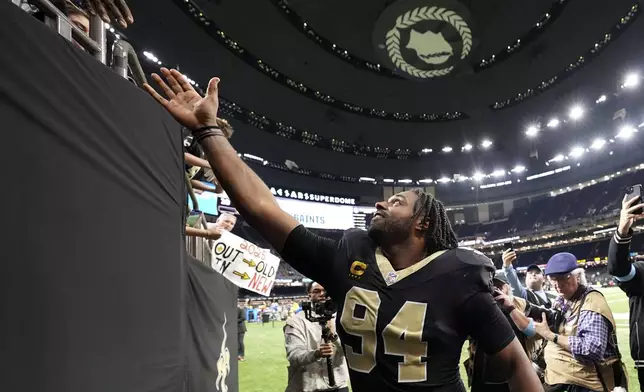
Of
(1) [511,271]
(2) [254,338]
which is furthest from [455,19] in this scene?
(2) [254,338]

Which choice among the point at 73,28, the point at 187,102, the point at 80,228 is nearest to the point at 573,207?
the point at 187,102

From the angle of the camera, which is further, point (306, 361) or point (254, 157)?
point (254, 157)

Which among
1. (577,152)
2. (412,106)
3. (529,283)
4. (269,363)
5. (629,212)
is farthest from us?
(577,152)

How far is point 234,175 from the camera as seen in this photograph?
1.78 meters

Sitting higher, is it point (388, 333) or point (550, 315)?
point (388, 333)

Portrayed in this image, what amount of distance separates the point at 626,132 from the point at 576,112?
708 cm

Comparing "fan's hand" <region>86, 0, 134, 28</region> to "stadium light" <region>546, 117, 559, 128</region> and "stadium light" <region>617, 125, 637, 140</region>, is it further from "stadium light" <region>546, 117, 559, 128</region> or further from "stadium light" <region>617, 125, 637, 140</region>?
"stadium light" <region>617, 125, 637, 140</region>

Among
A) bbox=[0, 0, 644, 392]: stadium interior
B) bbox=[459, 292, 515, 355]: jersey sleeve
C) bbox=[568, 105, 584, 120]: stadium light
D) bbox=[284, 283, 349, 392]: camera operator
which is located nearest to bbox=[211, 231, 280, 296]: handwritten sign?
bbox=[0, 0, 644, 392]: stadium interior

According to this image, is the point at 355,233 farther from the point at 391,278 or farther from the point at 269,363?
the point at 269,363

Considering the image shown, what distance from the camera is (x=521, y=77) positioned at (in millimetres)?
27781

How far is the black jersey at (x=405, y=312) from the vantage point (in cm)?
173

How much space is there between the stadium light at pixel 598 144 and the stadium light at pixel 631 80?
11.3 meters

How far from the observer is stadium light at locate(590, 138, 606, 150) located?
1519 inches

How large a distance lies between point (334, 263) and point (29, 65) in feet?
4.22
